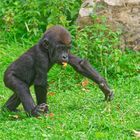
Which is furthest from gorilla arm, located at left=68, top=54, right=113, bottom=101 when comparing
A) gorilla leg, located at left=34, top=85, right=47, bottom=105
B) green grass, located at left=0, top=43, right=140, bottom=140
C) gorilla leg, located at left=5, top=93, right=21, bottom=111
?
gorilla leg, located at left=5, top=93, right=21, bottom=111

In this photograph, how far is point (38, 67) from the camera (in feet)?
22.3

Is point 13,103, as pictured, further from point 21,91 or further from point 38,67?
point 38,67

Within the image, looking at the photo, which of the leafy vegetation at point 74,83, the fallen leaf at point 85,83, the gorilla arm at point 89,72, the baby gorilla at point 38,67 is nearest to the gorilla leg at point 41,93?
the baby gorilla at point 38,67

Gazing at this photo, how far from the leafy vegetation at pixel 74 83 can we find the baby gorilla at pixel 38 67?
7.9 inches

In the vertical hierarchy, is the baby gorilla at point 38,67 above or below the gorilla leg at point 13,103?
above

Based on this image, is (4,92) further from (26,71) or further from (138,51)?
(138,51)

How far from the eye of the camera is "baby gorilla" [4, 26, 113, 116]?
6754mm

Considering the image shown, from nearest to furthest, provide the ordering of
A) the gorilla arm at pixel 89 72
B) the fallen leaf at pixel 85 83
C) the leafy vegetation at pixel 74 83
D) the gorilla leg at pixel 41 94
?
the leafy vegetation at pixel 74 83
the gorilla leg at pixel 41 94
the gorilla arm at pixel 89 72
the fallen leaf at pixel 85 83

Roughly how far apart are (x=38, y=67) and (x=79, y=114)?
75cm

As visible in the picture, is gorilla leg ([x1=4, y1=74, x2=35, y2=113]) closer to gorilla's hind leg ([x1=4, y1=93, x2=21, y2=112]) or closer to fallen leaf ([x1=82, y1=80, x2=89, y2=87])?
gorilla's hind leg ([x1=4, y1=93, x2=21, y2=112])

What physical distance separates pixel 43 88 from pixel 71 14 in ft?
11.3

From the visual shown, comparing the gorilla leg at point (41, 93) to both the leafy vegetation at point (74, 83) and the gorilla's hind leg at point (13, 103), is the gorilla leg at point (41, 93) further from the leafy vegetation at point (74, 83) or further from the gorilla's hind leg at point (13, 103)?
the gorilla's hind leg at point (13, 103)

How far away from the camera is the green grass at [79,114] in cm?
586

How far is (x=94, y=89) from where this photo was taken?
8180mm
